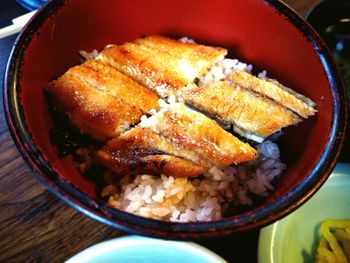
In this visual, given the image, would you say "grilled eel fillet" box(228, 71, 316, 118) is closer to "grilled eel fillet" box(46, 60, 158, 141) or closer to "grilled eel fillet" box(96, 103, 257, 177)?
"grilled eel fillet" box(96, 103, 257, 177)

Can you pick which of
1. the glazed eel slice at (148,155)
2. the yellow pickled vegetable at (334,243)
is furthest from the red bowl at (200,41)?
the yellow pickled vegetable at (334,243)

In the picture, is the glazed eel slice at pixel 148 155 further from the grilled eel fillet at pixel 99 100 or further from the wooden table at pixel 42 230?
Answer: the wooden table at pixel 42 230

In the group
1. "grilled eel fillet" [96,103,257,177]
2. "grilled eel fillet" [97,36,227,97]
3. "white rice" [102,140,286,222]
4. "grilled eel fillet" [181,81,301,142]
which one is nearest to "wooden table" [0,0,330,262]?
"white rice" [102,140,286,222]

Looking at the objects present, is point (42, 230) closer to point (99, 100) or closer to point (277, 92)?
point (99, 100)

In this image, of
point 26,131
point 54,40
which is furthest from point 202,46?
point 26,131

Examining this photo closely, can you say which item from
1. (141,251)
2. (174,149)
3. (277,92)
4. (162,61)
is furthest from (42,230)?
(277,92)

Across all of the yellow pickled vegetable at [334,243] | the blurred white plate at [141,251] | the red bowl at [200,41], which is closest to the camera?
the red bowl at [200,41]

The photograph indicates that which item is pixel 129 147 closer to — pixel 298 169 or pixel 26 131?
pixel 26 131
